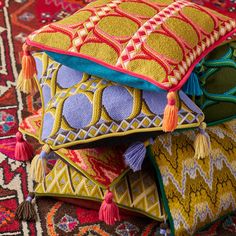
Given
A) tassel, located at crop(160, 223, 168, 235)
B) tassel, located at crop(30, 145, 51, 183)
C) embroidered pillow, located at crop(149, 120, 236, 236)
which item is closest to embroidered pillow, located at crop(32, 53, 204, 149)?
tassel, located at crop(30, 145, 51, 183)

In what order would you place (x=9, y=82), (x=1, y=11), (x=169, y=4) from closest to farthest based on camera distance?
(x=169, y=4), (x=9, y=82), (x=1, y=11)

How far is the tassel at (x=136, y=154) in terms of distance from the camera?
3.96ft

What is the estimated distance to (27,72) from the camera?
1.32 metres

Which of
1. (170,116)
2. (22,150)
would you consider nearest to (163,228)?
(170,116)

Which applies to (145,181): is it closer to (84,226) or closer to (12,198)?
(84,226)

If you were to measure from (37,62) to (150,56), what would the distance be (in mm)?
364

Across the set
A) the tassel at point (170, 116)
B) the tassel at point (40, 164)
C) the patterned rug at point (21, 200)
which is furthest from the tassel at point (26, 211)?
the tassel at point (170, 116)

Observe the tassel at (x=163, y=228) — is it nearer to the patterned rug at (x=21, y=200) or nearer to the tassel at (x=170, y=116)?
the patterned rug at (x=21, y=200)

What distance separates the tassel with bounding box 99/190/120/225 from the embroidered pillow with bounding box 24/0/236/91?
10.2 inches

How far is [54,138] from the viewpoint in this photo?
3.79ft

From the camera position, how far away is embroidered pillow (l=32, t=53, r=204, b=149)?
1156 millimetres

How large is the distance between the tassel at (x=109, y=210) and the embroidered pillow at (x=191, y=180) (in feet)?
0.37

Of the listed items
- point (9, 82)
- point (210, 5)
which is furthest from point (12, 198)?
point (210, 5)

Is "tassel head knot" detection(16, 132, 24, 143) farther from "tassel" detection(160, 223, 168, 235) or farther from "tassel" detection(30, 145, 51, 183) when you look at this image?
"tassel" detection(160, 223, 168, 235)
